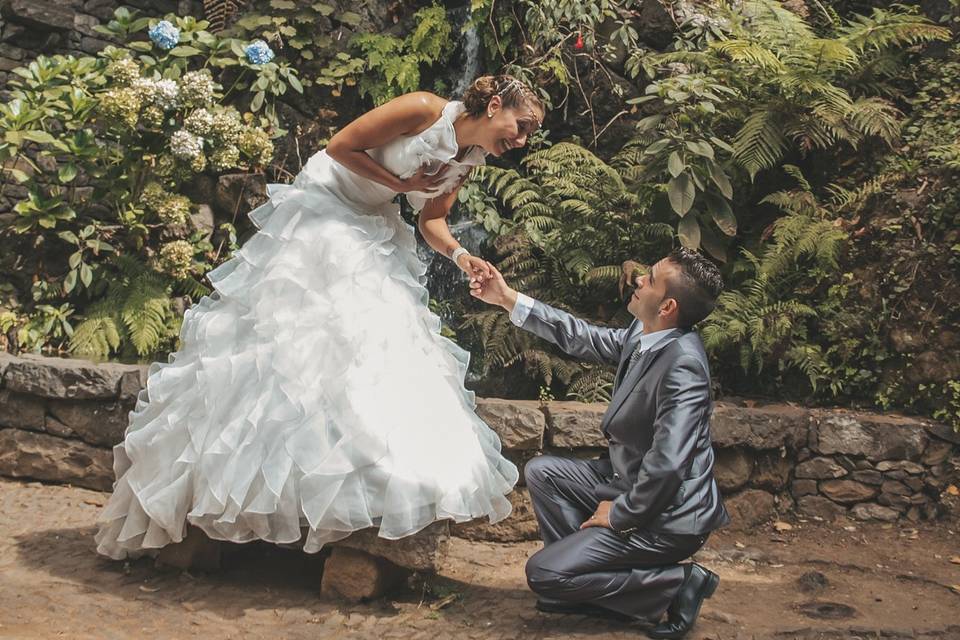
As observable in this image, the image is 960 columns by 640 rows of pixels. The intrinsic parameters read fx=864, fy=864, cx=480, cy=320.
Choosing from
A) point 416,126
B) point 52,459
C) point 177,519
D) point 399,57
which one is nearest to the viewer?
point 177,519

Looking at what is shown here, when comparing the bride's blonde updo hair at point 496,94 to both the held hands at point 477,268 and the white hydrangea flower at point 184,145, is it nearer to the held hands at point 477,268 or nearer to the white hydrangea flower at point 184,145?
the held hands at point 477,268

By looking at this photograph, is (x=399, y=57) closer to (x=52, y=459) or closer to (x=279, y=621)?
(x=52, y=459)

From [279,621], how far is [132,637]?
496 mm

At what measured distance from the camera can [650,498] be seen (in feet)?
9.61

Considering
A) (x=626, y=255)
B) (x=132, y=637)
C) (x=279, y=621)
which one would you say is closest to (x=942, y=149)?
(x=626, y=255)

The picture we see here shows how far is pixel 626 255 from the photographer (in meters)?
5.59

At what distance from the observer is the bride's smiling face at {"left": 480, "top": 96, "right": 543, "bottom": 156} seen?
3.51 metres

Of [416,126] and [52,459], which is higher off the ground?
[416,126]

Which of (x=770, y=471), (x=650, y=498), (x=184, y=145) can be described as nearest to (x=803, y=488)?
(x=770, y=471)

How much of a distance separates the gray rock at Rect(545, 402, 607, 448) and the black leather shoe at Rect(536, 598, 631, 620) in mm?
1139

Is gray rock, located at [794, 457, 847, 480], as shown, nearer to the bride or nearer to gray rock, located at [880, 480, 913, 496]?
gray rock, located at [880, 480, 913, 496]

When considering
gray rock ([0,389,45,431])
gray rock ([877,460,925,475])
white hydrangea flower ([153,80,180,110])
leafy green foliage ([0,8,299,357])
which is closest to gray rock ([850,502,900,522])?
gray rock ([877,460,925,475])

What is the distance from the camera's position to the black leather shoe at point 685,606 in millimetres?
3055

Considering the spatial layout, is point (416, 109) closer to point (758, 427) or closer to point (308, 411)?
point (308, 411)
